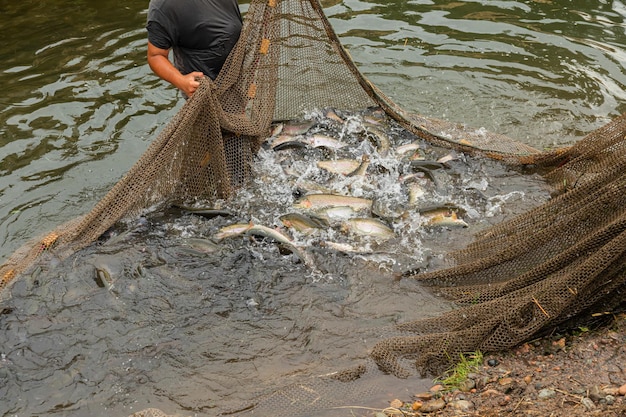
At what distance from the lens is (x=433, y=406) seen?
3568 mm

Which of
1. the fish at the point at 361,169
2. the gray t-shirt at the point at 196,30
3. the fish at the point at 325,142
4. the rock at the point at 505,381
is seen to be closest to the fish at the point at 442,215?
the fish at the point at 361,169

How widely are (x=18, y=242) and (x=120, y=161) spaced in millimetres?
1638

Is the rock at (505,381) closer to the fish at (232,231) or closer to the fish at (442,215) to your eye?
the fish at (442,215)

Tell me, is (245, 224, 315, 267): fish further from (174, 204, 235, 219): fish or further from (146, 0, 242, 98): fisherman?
(146, 0, 242, 98): fisherman

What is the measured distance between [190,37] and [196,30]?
3.8 inches

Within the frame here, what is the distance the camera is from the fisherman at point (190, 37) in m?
5.40

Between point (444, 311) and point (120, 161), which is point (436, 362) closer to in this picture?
point (444, 311)

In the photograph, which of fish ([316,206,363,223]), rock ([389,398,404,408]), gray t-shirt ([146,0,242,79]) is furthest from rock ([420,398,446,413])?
gray t-shirt ([146,0,242,79])

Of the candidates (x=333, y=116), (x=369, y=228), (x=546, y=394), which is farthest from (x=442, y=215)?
(x=546, y=394)

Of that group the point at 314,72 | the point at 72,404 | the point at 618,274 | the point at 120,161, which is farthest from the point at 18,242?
the point at 618,274

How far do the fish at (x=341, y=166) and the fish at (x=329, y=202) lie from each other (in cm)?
55

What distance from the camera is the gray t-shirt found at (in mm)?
5414

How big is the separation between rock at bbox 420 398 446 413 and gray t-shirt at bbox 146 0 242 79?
3921 mm

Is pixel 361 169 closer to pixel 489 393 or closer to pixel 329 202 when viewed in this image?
pixel 329 202
